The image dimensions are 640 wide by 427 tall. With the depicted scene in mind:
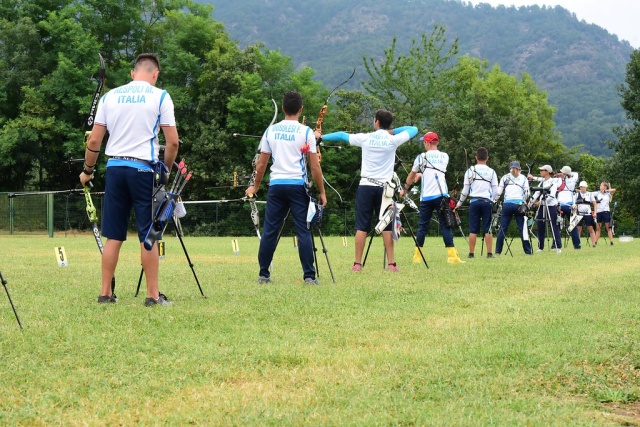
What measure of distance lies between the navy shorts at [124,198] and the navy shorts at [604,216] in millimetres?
21342

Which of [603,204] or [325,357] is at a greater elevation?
[603,204]

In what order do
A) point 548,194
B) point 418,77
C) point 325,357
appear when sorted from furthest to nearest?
point 418,77 < point 548,194 < point 325,357

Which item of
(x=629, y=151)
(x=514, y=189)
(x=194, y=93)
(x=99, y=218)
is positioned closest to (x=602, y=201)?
(x=514, y=189)

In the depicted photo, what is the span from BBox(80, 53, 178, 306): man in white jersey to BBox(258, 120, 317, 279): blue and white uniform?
227 cm

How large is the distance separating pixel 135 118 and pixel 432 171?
7453 millimetres

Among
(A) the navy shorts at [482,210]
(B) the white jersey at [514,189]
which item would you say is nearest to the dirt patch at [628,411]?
(A) the navy shorts at [482,210]

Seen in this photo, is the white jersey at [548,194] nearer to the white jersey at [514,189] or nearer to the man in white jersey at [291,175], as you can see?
the white jersey at [514,189]

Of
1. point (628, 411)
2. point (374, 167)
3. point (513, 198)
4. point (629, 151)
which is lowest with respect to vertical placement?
point (628, 411)

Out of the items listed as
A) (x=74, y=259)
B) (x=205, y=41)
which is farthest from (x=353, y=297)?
(x=205, y=41)

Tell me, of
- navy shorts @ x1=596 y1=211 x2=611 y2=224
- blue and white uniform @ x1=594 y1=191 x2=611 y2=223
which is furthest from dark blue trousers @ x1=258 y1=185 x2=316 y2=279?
blue and white uniform @ x1=594 y1=191 x2=611 y2=223

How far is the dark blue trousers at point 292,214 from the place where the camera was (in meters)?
9.29

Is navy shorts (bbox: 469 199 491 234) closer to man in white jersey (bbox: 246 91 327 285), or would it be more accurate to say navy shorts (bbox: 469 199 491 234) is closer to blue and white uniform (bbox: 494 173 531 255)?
blue and white uniform (bbox: 494 173 531 255)

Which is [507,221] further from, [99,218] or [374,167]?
[99,218]

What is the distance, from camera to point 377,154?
11273mm
